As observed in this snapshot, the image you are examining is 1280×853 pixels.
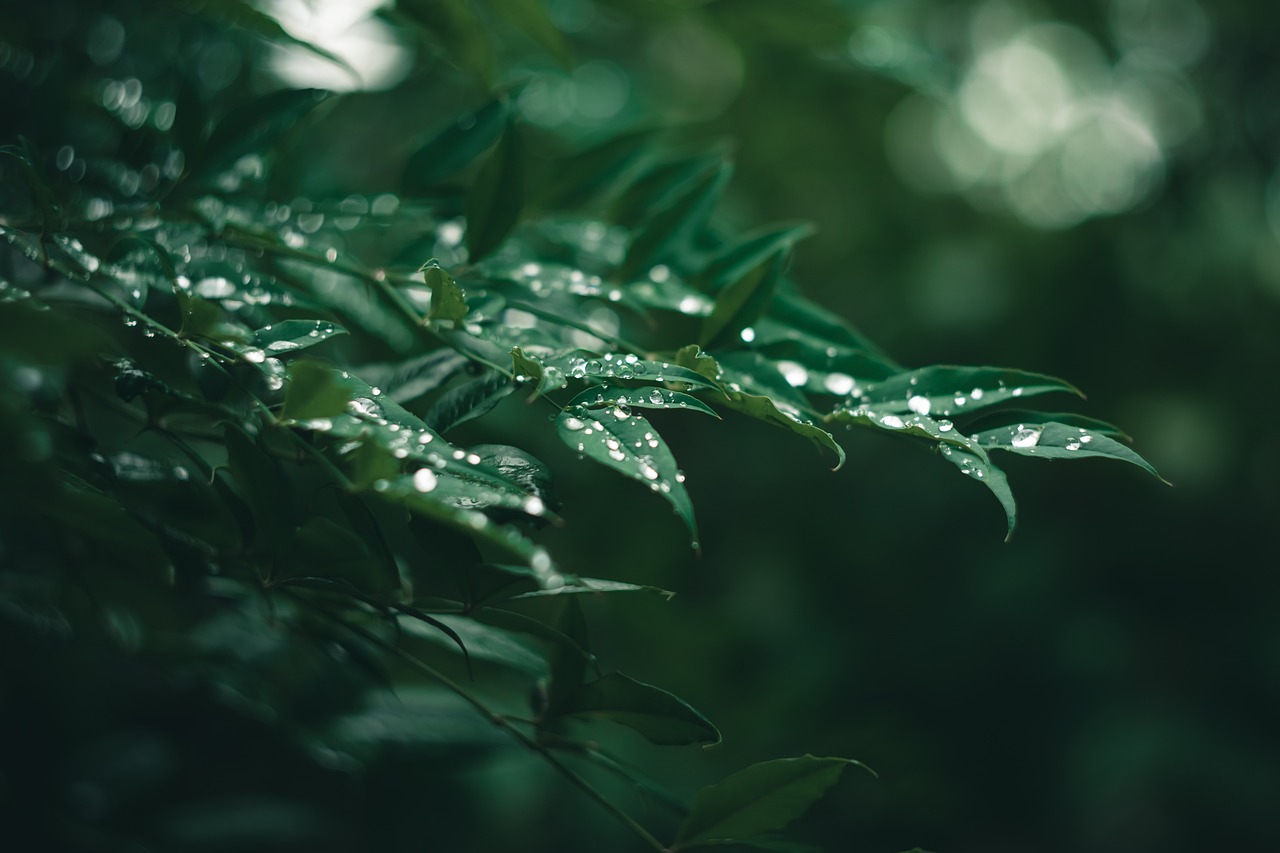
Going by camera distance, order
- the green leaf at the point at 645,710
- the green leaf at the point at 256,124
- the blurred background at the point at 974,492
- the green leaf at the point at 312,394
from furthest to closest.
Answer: the blurred background at the point at 974,492 < the green leaf at the point at 256,124 < the green leaf at the point at 645,710 < the green leaf at the point at 312,394

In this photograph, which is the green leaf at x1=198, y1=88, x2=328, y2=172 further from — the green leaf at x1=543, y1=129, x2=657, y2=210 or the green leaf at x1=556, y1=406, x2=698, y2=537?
the green leaf at x1=556, y1=406, x2=698, y2=537

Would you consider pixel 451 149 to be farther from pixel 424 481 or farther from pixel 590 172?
pixel 424 481

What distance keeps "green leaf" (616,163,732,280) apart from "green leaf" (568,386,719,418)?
164 mm

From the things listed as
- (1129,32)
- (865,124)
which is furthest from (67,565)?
(1129,32)

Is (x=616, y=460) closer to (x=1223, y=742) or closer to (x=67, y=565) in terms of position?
(x=67, y=565)

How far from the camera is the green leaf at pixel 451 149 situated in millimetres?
602

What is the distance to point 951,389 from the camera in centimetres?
49

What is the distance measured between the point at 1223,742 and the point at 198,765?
131 centimetres

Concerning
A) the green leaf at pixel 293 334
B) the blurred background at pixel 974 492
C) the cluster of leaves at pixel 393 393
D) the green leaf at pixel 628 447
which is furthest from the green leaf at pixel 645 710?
the blurred background at pixel 974 492

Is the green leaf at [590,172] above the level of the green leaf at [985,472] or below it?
above

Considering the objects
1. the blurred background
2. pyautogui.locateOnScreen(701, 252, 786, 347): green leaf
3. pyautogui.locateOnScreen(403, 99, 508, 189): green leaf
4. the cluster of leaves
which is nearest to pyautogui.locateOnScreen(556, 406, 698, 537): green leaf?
the cluster of leaves

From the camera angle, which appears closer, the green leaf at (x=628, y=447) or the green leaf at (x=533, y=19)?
the green leaf at (x=628, y=447)

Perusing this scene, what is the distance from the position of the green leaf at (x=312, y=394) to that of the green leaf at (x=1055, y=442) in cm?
31

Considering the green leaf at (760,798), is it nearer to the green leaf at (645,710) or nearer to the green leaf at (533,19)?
the green leaf at (645,710)
